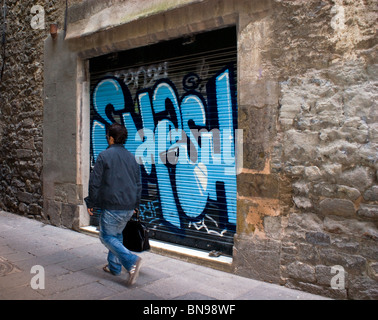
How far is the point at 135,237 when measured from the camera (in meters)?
3.83

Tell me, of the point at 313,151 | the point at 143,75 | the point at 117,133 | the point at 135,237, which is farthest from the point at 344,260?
the point at 143,75

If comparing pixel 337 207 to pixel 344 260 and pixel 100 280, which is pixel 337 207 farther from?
pixel 100 280

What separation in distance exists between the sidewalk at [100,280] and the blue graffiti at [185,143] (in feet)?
2.55

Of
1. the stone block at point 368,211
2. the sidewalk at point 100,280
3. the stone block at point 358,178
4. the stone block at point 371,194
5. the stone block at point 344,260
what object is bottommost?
the sidewalk at point 100,280

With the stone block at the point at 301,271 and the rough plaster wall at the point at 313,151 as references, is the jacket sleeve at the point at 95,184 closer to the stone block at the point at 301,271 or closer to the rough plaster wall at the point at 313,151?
the rough plaster wall at the point at 313,151

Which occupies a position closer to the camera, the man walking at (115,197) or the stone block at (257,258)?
the man walking at (115,197)

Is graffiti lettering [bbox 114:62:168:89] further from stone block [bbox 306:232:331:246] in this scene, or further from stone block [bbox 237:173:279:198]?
stone block [bbox 306:232:331:246]

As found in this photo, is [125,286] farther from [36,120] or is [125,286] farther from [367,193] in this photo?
[36,120]

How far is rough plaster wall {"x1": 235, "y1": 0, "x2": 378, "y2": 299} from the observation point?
10.5 ft

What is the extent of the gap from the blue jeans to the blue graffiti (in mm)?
1283

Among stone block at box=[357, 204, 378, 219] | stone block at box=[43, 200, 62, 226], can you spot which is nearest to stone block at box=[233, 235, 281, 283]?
stone block at box=[357, 204, 378, 219]

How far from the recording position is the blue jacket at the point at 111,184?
3586 millimetres

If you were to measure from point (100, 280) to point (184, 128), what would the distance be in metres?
2.24

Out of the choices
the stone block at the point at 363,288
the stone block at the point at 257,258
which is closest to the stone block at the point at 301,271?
the stone block at the point at 257,258
